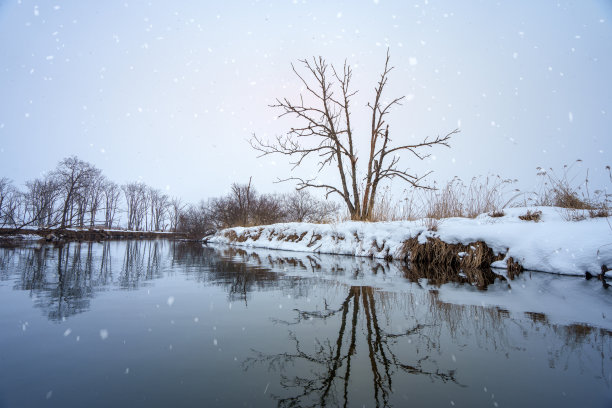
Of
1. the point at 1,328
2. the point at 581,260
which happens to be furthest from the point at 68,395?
the point at 581,260

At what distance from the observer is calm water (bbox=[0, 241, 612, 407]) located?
82 cm

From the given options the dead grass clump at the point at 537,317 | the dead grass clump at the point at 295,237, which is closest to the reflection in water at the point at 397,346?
the dead grass clump at the point at 537,317

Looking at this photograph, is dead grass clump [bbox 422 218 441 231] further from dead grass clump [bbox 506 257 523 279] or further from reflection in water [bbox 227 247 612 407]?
reflection in water [bbox 227 247 612 407]

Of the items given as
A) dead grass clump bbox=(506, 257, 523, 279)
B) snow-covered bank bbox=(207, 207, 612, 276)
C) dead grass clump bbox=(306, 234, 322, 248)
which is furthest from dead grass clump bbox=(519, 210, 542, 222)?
dead grass clump bbox=(306, 234, 322, 248)

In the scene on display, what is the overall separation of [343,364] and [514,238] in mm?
3861

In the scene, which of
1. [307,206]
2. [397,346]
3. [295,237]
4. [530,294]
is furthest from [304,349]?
[307,206]

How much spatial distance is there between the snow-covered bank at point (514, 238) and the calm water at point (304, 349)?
3.90 ft

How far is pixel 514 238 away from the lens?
3.78 m

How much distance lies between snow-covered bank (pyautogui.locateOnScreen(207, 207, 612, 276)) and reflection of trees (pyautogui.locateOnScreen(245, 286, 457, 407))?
9.59 feet

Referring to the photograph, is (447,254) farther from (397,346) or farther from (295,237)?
(295,237)

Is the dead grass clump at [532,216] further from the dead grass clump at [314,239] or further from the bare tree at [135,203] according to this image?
the bare tree at [135,203]

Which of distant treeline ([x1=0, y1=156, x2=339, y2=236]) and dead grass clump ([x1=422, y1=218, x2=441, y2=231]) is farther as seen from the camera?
distant treeline ([x1=0, y1=156, x2=339, y2=236])

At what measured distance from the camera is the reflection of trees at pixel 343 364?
82 centimetres

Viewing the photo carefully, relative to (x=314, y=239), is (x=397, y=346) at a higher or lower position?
lower
